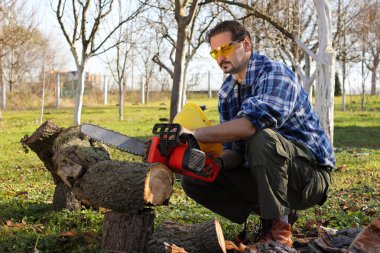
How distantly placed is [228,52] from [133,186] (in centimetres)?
115

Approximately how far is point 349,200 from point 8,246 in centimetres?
384

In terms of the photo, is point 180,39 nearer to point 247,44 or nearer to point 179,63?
point 179,63

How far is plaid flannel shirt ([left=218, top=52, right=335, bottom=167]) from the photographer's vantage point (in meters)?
3.23

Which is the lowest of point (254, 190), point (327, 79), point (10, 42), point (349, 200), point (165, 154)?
point (349, 200)

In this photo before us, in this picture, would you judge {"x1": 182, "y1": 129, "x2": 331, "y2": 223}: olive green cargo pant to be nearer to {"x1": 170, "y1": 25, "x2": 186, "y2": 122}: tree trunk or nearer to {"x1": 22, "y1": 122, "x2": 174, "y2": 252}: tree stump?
{"x1": 22, "y1": 122, "x2": 174, "y2": 252}: tree stump

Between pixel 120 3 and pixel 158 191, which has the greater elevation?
pixel 120 3

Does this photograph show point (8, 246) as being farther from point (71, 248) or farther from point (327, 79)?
point (327, 79)

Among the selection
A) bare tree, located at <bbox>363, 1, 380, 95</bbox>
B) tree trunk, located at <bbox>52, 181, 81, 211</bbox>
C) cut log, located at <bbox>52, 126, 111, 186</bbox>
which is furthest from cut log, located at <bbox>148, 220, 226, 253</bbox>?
bare tree, located at <bbox>363, 1, 380, 95</bbox>

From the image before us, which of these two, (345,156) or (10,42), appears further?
(10,42)

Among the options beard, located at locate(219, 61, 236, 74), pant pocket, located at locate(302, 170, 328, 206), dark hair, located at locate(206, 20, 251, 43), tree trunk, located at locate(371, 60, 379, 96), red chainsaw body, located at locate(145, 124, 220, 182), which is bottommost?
pant pocket, located at locate(302, 170, 328, 206)

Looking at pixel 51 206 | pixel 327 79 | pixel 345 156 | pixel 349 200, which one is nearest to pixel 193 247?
pixel 51 206

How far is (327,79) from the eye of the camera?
9266 millimetres

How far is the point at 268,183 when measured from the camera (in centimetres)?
318

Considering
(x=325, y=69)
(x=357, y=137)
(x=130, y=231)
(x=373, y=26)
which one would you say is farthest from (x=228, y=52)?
(x=373, y=26)
